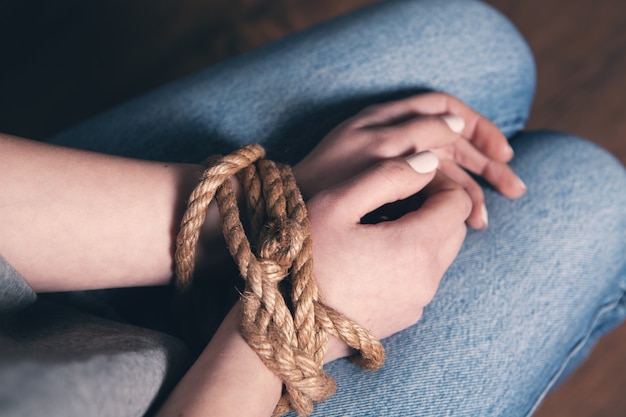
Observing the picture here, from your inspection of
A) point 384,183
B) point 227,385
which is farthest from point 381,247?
point 227,385

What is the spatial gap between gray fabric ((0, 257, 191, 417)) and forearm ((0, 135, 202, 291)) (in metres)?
0.04

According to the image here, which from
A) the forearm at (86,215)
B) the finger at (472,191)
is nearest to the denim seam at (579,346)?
the finger at (472,191)

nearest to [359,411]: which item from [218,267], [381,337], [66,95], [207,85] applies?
[381,337]

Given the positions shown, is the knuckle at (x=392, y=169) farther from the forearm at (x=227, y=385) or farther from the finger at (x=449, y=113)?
the forearm at (x=227, y=385)

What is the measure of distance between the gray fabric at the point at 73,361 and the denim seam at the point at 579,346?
14.5 inches

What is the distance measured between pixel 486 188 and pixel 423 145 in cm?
13

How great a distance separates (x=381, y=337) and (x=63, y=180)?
1.02 feet

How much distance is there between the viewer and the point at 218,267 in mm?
530

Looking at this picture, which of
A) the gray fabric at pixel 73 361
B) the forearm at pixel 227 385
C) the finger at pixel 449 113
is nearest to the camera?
the gray fabric at pixel 73 361

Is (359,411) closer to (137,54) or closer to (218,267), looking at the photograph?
(218,267)

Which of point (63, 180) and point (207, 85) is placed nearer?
point (63, 180)

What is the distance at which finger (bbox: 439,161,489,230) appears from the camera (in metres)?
0.60

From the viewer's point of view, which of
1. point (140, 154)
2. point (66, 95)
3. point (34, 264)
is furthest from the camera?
point (66, 95)

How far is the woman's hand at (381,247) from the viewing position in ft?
1.54
